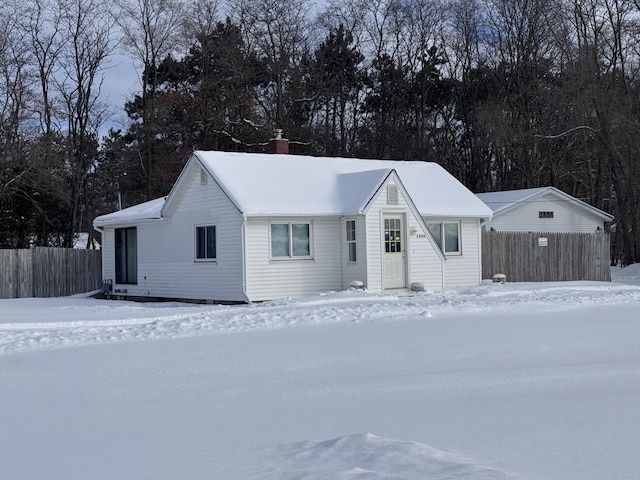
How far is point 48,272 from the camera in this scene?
95.0 ft

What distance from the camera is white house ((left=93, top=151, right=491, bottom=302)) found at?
23047 mm

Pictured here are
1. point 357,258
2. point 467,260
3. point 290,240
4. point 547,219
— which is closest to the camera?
point 290,240

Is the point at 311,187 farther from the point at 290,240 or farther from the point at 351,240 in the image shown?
the point at 290,240

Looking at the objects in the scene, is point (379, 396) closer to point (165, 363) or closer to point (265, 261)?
point (165, 363)

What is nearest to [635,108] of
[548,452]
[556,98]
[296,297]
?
[556,98]

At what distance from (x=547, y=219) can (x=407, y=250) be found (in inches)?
639

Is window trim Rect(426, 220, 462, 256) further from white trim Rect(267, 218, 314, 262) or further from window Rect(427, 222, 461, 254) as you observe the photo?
white trim Rect(267, 218, 314, 262)

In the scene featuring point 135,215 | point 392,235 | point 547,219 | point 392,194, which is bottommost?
point 392,235

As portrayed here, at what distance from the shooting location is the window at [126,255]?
27234 millimetres

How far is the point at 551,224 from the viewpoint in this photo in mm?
39031

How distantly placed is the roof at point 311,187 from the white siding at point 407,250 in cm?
62

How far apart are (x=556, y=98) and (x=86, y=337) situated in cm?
3545

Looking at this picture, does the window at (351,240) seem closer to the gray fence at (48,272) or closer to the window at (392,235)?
the window at (392,235)

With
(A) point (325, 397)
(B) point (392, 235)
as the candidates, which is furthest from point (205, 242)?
(A) point (325, 397)
